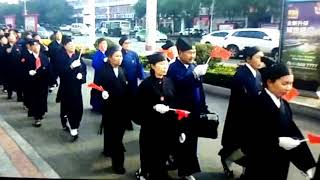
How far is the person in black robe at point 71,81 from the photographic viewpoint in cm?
587

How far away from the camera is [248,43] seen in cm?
1609

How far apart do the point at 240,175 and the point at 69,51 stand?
2944 mm

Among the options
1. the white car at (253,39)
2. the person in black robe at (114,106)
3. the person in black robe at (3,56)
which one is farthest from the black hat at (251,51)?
the white car at (253,39)

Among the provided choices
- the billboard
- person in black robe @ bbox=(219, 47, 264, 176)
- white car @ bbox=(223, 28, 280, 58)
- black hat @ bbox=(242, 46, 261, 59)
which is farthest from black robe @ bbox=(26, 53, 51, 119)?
white car @ bbox=(223, 28, 280, 58)

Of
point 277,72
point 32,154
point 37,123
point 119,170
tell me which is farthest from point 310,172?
point 37,123

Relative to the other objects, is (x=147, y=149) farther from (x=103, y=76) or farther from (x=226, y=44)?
(x=226, y=44)

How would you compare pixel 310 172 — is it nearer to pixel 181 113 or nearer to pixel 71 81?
pixel 181 113

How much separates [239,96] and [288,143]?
136 cm

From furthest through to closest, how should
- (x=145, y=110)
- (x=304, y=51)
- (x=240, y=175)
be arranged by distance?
(x=304, y=51)
(x=240, y=175)
(x=145, y=110)

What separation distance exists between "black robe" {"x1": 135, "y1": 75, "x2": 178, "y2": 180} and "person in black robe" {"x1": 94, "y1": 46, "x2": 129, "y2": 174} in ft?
1.60

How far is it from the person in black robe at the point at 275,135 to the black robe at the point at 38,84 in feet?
14.5

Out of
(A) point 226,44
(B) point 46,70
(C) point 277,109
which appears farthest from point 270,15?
(C) point 277,109

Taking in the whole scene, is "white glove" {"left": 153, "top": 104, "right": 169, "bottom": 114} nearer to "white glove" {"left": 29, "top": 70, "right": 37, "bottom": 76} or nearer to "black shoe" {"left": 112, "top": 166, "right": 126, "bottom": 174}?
"black shoe" {"left": 112, "top": 166, "right": 126, "bottom": 174}

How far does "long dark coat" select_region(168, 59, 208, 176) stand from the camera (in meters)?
4.23
